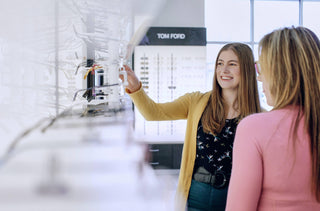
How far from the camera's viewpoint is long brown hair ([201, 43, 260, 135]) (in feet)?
4.52

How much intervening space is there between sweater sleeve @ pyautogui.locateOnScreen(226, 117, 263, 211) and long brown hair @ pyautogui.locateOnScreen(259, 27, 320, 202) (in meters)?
0.10

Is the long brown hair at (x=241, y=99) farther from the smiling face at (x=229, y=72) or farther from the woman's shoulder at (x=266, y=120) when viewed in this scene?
the woman's shoulder at (x=266, y=120)

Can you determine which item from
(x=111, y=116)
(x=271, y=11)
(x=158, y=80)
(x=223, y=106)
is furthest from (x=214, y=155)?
(x=271, y=11)

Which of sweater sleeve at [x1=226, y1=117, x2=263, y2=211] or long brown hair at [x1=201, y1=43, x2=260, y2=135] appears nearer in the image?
sweater sleeve at [x1=226, y1=117, x2=263, y2=211]

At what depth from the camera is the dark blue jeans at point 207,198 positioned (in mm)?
1275

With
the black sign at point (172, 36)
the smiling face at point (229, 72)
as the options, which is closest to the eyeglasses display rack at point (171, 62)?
the black sign at point (172, 36)

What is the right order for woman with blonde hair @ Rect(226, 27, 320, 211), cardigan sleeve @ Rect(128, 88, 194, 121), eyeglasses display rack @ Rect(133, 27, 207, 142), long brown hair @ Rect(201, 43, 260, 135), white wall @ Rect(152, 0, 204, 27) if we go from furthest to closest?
white wall @ Rect(152, 0, 204, 27) < eyeglasses display rack @ Rect(133, 27, 207, 142) < cardigan sleeve @ Rect(128, 88, 194, 121) < long brown hair @ Rect(201, 43, 260, 135) < woman with blonde hair @ Rect(226, 27, 320, 211)

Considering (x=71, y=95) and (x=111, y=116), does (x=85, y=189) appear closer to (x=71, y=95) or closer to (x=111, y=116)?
(x=71, y=95)

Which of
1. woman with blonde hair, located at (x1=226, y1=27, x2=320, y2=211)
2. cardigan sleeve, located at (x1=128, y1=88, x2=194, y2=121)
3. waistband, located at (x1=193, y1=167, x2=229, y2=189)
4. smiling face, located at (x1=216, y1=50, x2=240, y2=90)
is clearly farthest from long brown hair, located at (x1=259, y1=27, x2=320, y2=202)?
cardigan sleeve, located at (x1=128, y1=88, x2=194, y2=121)

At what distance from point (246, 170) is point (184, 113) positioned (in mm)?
861

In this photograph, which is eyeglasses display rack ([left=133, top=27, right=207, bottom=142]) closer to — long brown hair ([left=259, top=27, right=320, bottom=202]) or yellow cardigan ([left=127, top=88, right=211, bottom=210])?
yellow cardigan ([left=127, top=88, right=211, bottom=210])

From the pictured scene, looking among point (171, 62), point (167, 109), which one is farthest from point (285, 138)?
point (171, 62)

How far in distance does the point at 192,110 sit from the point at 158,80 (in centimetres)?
222

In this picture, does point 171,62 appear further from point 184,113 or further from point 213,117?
point 213,117
